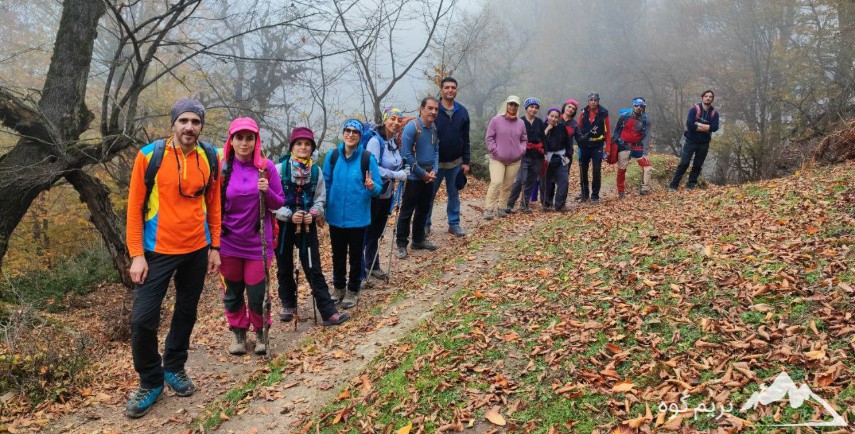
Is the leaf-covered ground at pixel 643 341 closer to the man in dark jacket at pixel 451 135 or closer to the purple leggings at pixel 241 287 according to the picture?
the purple leggings at pixel 241 287

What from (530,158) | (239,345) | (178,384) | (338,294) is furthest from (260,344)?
(530,158)

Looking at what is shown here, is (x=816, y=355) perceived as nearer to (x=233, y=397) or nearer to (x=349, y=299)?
(x=233, y=397)

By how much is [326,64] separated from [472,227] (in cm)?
932

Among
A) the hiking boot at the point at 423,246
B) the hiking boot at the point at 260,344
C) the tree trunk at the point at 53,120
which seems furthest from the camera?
the hiking boot at the point at 423,246

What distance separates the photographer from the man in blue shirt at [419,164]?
7922 millimetres

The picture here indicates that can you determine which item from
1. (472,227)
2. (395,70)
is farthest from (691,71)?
(472,227)

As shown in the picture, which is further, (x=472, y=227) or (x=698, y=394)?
(x=472, y=227)

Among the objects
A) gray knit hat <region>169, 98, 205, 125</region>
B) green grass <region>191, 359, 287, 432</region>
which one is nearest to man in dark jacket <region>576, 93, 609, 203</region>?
green grass <region>191, 359, 287, 432</region>

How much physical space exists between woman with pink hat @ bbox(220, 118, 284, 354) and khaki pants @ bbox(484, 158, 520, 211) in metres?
5.25

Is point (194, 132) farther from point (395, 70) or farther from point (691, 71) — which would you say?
point (691, 71)

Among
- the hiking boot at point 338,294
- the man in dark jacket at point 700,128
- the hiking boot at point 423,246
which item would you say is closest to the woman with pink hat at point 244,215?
the hiking boot at point 338,294

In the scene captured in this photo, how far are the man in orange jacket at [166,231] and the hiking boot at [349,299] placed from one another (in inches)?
92.1

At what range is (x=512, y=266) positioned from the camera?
6.46 m

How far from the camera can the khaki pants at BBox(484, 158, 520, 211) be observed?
9.71 metres
